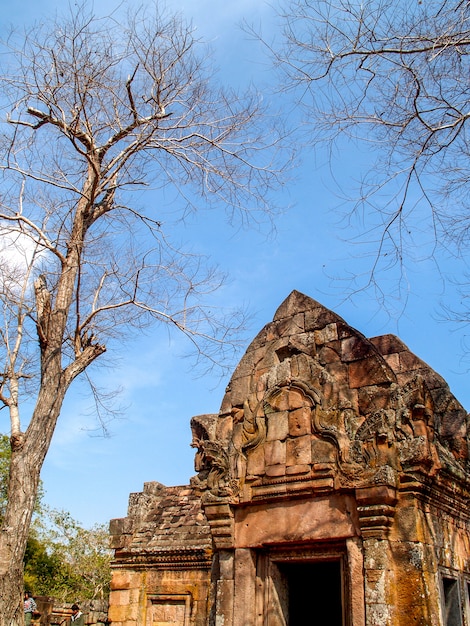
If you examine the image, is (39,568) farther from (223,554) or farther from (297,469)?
(297,469)

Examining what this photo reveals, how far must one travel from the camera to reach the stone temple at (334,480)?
5.61 m

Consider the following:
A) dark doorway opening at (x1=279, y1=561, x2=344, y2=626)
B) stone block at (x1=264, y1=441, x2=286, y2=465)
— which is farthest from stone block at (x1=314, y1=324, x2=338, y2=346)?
dark doorway opening at (x1=279, y1=561, x2=344, y2=626)

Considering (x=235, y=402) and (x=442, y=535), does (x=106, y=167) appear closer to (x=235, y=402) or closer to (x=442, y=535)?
(x=235, y=402)

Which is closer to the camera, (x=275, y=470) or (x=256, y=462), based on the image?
(x=275, y=470)

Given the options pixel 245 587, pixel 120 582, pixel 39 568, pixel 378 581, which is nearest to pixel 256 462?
pixel 245 587

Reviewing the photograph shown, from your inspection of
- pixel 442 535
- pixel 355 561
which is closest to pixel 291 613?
pixel 355 561

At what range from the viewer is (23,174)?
8.92 meters

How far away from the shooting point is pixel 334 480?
604 cm

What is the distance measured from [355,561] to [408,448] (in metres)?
1.21

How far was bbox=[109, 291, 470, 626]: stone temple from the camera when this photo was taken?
5605 mm

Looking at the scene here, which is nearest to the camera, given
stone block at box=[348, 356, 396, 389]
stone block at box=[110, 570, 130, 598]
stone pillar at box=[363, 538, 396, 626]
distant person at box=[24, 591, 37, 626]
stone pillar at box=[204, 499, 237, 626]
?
stone pillar at box=[363, 538, 396, 626]

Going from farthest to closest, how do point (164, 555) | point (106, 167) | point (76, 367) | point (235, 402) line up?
point (164, 555) < point (106, 167) < point (76, 367) < point (235, 402)

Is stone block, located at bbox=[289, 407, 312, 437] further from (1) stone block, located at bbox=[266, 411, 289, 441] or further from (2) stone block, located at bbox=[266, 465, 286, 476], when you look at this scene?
(2) stone block, located at bbox=[266, 465, 286, 476]

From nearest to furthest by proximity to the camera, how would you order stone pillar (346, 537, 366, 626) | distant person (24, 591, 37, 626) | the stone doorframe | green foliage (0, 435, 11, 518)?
stone pillar (346, 537, 366, 626) → the stone doorframe → distant person (24, 591, 37, 626) → green foliage (0, 435, 11, 518)
